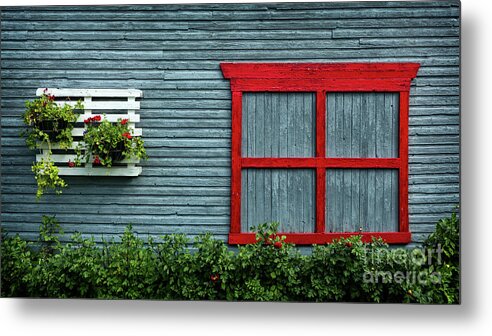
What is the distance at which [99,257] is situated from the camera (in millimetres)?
3727

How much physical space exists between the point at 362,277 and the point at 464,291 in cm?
57

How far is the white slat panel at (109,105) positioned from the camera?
146 inches

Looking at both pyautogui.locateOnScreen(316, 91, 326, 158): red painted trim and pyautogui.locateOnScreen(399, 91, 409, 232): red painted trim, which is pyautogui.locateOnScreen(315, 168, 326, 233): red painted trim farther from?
pyautogui.locateOnScreen(399, 91, 409, 232): red painted trim

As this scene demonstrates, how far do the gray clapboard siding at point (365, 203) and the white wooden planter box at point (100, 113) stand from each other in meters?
1.21

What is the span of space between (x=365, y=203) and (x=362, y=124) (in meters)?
0.47

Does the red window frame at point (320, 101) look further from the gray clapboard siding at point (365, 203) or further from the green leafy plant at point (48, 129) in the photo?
the green leafy plant at point (48, 129)

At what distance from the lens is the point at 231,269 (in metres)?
3.62

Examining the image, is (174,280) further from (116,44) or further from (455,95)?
(455,95)

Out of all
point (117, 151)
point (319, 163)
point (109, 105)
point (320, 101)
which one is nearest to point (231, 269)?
point (319, 163)

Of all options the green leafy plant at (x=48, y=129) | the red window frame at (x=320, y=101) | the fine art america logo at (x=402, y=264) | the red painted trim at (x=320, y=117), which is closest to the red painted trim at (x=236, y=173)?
the red window frame at (x=320, y=101)

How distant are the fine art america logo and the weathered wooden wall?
0.27m

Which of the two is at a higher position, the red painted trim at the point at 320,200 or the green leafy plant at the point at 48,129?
the green leafy plant at the point at 48,129

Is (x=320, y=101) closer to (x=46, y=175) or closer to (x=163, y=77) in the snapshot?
(x=163, y=77)

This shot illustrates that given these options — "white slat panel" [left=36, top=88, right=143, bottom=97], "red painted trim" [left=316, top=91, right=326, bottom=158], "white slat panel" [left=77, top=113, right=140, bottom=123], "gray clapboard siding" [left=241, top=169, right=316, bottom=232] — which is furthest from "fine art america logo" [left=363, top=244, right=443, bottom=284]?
"white slat panel" [left=36, top=88, right=143, bottom=97]
